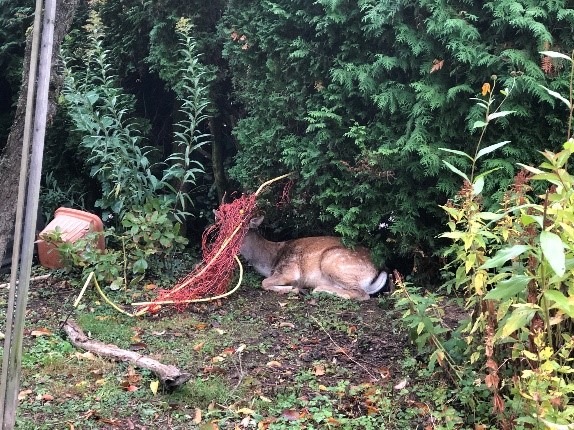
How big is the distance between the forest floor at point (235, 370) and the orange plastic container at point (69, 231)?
782 mm

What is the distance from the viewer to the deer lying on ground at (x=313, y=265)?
569 centimetres

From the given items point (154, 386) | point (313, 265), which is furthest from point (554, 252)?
point (313, 265)

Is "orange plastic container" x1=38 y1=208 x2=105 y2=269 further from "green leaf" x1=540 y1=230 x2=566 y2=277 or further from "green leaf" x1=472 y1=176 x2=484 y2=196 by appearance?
"green leaf" x1=540 y1=230 x2=566 y2=277

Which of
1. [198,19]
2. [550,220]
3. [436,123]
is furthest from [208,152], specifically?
[550,220]

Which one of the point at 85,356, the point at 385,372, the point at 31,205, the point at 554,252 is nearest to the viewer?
the point at 554,252

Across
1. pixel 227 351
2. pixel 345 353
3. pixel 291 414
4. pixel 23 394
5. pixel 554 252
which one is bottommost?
pixel 345 353

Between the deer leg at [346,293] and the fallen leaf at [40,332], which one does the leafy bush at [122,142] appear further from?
the fallen leaf at [40,332]

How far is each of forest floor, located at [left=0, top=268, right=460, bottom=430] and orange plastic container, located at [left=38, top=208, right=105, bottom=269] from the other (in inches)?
30.8

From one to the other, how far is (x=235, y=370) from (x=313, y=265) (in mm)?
2029

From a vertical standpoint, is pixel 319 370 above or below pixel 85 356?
below

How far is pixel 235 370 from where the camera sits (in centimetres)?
412

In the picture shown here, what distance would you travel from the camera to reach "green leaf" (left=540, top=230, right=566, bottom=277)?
80.7 inches

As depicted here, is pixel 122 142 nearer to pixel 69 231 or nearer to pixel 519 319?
pixel 69 231

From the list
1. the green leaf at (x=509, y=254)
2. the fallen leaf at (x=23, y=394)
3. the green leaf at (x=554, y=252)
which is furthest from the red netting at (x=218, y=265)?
the green leaf at (x=554, y=252)
